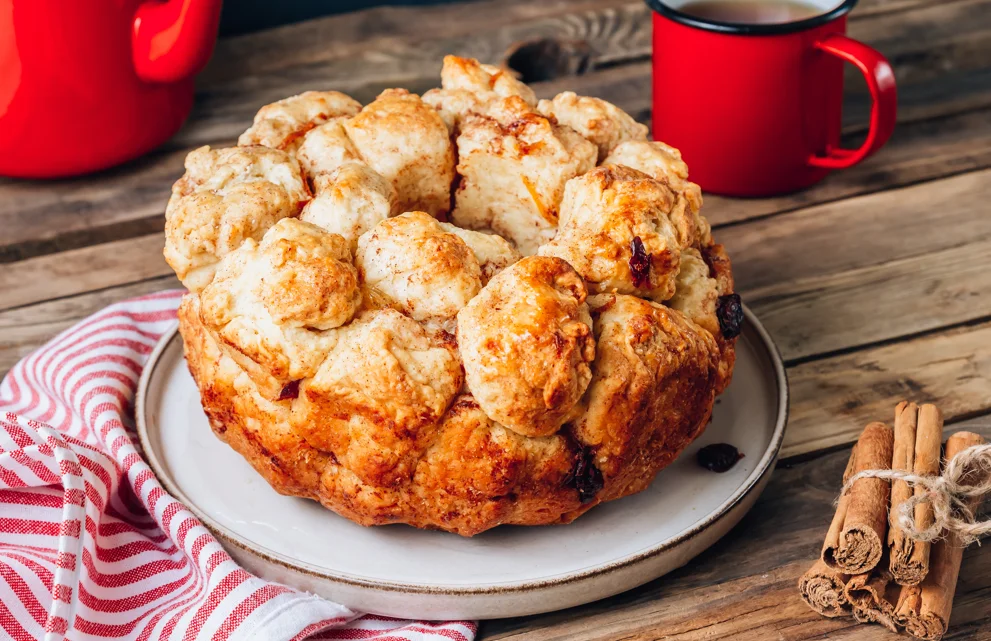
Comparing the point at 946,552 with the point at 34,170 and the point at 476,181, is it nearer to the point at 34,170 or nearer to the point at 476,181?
the point at 476,181

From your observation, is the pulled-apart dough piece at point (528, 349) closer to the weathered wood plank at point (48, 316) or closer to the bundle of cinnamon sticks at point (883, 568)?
the bundle of cinnamon sticks at point (883, 568)

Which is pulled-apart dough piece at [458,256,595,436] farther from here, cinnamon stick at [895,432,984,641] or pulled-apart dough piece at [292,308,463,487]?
cinnamon stick at [895,432,984,641]

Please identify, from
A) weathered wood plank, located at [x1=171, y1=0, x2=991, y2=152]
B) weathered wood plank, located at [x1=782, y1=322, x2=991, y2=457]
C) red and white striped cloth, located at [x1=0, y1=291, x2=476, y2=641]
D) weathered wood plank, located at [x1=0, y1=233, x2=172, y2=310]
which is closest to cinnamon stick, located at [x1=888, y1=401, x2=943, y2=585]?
weathered wood plank, located at [x1=782, y1=322, x2=991, y2=457]

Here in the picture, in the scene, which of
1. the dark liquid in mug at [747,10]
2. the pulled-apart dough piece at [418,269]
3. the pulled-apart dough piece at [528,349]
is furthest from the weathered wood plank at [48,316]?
the dark liquid in mug at [747,10]

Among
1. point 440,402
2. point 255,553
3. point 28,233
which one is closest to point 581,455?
point 440,402

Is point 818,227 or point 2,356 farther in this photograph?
point 818,227

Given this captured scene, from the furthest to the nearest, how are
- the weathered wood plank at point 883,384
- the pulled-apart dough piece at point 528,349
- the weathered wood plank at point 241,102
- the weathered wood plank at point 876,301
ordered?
1. the weathered wood plank at point 241,102
2. the weathered wood plank at point 876,301
3. the weathered wood plank at point 883,384
4. the pulled-apart dough piece at point 528,349

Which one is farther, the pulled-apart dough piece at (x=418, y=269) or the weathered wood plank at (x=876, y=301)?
the weathered wood plank at (x=876, y=301)
